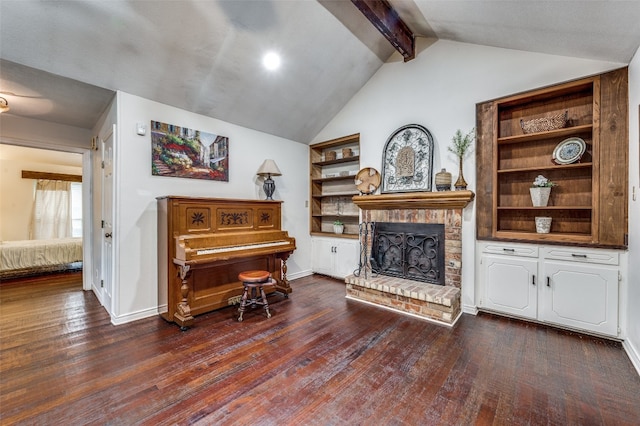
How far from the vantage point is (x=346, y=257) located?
4.42 meters

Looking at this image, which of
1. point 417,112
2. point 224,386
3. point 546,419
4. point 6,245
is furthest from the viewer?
point 6,245

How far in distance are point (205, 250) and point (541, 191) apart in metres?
3.57

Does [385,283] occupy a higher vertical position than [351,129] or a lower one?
lower

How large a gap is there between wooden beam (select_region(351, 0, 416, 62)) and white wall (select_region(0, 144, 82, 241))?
6.36m

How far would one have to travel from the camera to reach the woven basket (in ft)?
8.93

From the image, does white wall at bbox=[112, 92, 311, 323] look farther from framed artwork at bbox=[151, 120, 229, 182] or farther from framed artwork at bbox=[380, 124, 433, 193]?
framed artwork at bbox=[380, 124, 433, 193]

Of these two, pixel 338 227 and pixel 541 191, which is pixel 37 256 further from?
pixel 541 191

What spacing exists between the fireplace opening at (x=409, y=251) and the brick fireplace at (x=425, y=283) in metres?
0.07

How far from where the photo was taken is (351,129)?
4.36 meters

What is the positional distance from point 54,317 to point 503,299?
16.3ft

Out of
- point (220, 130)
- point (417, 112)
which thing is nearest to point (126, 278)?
point (220, 130)

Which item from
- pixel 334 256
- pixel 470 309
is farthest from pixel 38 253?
pixel 470 309

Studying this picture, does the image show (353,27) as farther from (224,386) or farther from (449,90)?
(224,386)

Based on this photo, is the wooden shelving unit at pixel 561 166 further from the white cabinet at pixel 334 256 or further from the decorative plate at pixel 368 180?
the white cabinet at pixel 334 256
